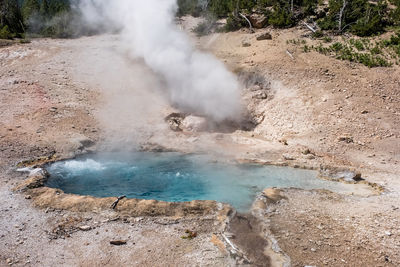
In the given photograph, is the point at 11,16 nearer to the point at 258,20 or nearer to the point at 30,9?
the point at 30,9

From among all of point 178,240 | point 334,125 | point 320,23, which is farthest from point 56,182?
point 320,23

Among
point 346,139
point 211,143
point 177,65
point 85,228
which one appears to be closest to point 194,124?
point 211,143

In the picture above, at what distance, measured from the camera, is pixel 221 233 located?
520 centimetres

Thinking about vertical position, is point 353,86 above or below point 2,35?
below

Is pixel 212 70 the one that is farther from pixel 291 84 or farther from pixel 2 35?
pixel 2 35

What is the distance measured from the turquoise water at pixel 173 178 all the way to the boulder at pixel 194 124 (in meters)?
2.12

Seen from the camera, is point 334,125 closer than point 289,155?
No

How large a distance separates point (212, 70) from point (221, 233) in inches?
340

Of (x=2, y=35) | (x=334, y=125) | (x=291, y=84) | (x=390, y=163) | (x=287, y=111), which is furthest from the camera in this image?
(x=2, y=35)

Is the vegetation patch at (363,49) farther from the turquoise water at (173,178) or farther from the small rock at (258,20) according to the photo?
the turquoise water at (173,178)

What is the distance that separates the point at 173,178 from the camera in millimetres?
8023

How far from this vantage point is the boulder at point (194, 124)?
11273 millimetres

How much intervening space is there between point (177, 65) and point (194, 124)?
312 cm

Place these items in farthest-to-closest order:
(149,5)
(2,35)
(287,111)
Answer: (2,35)
(149,5)
(287,111)
